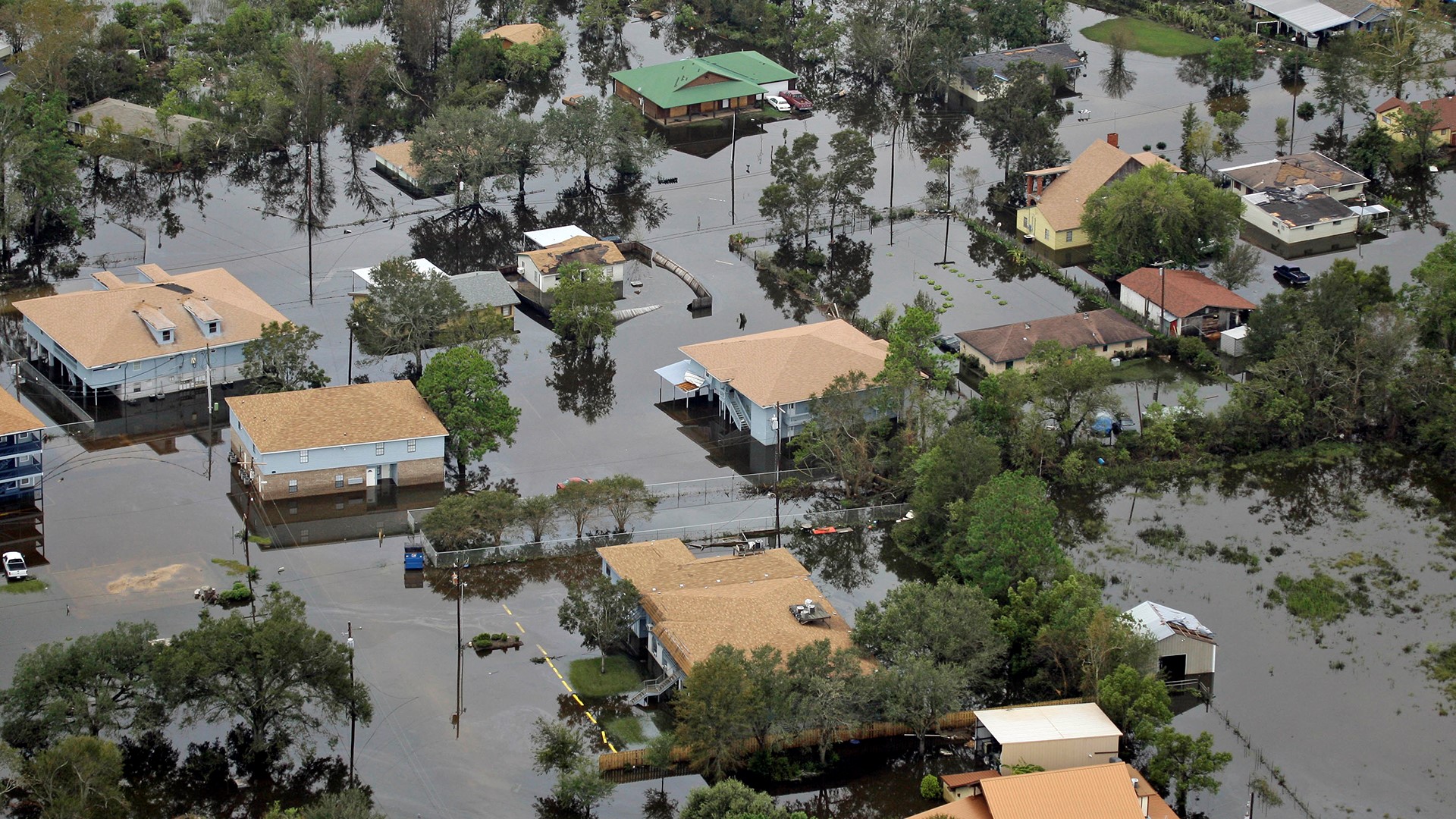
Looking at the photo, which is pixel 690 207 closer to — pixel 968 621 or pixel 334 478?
pixel 334 478

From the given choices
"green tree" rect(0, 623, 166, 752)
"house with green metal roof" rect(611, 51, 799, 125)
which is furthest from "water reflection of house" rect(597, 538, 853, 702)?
"house with green metal roof" rect(611, 51, 799, 125)

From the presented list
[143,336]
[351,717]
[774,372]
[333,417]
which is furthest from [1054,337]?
[143,336]

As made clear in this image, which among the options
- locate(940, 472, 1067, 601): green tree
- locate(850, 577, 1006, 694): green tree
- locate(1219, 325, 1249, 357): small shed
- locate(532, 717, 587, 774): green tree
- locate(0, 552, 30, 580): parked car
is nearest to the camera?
locate(532, 717, 587, 774): green tree

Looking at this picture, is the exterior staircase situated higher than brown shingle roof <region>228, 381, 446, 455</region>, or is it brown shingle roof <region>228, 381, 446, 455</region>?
brown shingle roof <region>228, 381, 446, 455</region>

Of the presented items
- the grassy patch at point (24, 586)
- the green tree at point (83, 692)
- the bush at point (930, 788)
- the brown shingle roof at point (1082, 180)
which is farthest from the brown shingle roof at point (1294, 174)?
the green tree at point (83, 692)

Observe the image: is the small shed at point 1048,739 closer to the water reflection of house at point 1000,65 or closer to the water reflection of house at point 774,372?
the water reflection of house at point 774,372

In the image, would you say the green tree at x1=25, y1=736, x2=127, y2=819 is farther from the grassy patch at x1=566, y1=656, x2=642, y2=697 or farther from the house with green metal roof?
the house with green metal roof
